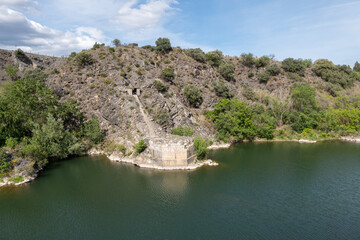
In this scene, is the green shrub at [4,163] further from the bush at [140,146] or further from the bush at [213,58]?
the bush at [213,58]

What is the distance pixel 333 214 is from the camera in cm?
2825

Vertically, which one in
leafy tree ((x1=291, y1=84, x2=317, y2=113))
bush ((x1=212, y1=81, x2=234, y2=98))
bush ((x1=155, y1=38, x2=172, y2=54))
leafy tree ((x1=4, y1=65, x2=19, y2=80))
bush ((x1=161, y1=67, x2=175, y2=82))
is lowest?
leafy tree ((x1=291, y1=84, x2=317, y2=113))

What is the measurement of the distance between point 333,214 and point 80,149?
150ft

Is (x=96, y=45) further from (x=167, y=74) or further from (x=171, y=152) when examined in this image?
(x=171, y=152)

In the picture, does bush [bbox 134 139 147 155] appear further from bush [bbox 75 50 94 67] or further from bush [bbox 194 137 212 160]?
bush [bbox 75 50 94 67]

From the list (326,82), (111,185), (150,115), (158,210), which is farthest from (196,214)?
(326,82)

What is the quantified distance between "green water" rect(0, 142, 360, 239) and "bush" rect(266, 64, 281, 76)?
5132 centimetres

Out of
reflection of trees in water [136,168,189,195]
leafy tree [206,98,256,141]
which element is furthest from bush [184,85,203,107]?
reflection of trees in water [136,168,189,195]

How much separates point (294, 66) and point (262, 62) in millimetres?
12668

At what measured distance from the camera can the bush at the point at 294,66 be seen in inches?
3659

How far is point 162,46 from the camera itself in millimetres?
78688

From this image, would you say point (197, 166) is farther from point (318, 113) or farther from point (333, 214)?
point (318, 113)

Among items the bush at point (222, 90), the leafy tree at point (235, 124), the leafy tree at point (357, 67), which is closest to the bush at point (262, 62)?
the bush at point (222, 90)

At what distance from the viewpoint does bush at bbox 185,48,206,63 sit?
269 ft
